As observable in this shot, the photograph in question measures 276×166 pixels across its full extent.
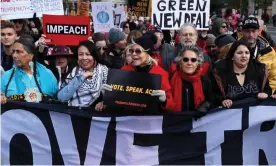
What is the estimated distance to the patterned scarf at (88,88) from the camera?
16.1 ft

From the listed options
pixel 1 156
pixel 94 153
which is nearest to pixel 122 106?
pixel 94 153

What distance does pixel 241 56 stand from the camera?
4988 mm

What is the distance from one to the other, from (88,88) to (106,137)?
537mm

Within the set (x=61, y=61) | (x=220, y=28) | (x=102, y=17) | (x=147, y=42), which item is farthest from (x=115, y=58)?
(x=220, y=28)

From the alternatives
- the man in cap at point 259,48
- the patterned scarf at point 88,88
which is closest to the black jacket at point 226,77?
the man in cap at point 259,48

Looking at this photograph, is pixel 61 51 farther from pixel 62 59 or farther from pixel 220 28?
pixel 220 28

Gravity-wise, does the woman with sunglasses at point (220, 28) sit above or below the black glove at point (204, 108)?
above

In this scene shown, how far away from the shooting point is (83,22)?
22.4 ft

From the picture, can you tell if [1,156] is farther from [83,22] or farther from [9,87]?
[83,22]

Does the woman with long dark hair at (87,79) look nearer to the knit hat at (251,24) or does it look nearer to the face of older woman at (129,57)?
the face of older woman at (129,57)

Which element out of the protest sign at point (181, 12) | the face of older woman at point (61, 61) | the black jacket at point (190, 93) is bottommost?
the black jacket at point (190, 93)

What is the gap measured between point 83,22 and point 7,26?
118 cm

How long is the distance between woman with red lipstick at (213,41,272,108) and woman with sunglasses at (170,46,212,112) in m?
0.20

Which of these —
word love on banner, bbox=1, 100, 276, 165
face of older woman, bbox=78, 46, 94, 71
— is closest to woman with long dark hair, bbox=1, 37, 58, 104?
word love on banner, bbox=1, 100, 276, 165
